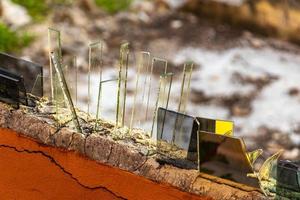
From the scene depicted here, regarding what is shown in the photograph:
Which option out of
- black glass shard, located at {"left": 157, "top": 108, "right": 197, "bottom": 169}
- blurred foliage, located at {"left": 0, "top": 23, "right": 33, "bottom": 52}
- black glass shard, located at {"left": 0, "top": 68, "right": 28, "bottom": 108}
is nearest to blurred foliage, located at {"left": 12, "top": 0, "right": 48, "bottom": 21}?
blurred foliage, located at {"left": 0, "top": 23, "right": 33, "bottom": 52}

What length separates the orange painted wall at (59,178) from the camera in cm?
192

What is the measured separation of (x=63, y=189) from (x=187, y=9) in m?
5.60

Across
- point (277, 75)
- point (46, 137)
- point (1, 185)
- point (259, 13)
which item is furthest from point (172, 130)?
point (259, 13)

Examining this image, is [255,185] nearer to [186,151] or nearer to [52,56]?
[186,151]

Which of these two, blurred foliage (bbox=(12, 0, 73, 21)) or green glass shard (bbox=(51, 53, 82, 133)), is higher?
blurred foliage (bbox=(12, 0, 73, 21))

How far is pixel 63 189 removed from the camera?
2039 millimetres

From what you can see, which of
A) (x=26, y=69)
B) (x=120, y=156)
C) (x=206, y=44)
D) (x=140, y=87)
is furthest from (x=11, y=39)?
(x=120, y=156)

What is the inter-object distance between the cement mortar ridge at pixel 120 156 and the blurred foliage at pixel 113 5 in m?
5.30

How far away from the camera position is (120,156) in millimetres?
1915

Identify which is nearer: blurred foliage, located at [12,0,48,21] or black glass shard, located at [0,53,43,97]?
black glass shard, located at [0,53,43,97]

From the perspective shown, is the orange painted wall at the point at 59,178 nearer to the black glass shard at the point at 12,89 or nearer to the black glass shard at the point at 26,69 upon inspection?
the black glass shard at the point at 12,89

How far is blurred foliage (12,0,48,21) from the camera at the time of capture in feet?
22.5

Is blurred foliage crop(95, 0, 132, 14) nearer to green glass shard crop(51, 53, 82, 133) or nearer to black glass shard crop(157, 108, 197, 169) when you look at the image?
green glass shard crop(51, 53, 82, 133)

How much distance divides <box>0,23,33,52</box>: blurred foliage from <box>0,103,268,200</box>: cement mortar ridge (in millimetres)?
4217
